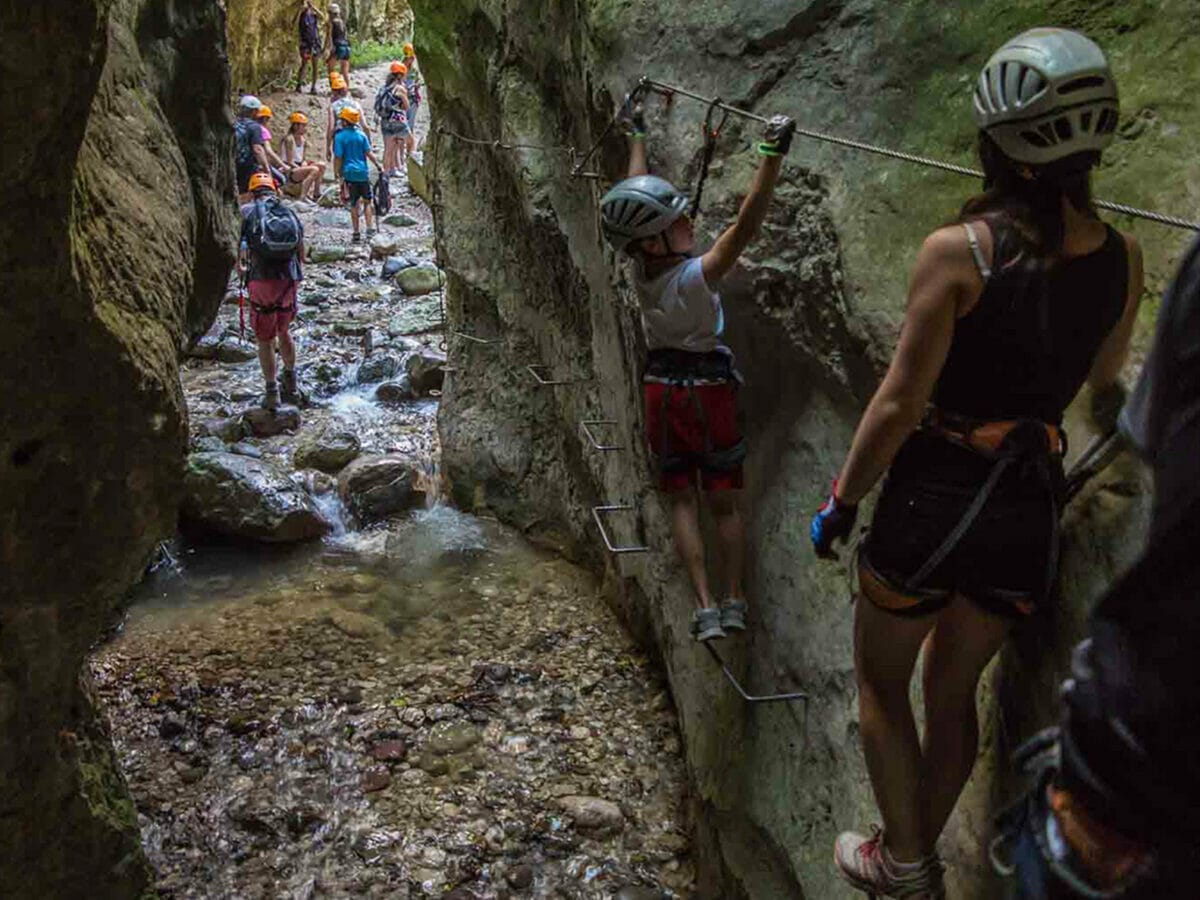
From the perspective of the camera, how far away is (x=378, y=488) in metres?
10.2

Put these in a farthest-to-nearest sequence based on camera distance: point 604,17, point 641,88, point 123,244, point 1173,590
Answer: point 604,17, point 641,88, point 123,244, point 1173,590

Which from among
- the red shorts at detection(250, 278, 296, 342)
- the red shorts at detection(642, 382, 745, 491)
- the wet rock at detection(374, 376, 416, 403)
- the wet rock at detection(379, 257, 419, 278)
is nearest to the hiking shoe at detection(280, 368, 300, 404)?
the red shorts at detection(250, 278, 296, 342)

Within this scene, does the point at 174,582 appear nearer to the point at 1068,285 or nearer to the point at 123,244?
the point at 123,244

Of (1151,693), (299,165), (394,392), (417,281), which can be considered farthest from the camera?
(299,165)

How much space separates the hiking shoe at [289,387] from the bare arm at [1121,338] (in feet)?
37.5

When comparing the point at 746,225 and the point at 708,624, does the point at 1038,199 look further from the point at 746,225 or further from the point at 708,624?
the point at 708,624

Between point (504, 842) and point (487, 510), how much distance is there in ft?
15.4

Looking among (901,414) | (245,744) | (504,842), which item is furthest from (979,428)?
(245,744)

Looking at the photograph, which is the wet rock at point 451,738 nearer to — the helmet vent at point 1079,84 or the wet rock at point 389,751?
the wet rock at point 389,751

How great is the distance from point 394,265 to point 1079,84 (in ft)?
55.9

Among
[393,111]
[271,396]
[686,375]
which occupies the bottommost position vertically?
[271,396]

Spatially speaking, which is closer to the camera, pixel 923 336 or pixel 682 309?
pixel 923 336

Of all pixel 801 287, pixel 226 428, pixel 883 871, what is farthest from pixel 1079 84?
pixel 226 428

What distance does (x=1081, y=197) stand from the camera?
2287mm
